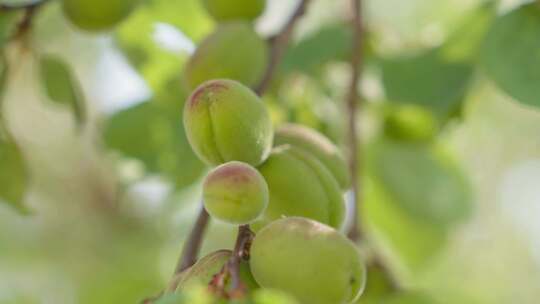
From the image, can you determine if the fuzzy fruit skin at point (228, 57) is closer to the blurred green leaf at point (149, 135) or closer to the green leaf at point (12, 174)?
the green leaf at point (12, 174)

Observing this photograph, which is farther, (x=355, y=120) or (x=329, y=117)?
(x=329, y=117)

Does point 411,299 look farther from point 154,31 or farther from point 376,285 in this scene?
point 154,31

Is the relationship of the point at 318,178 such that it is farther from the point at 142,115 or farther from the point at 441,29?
the point at 441,29

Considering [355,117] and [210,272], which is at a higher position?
[210,272]

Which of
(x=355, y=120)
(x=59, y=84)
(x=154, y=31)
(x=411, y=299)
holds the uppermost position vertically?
(x=59, y=84)

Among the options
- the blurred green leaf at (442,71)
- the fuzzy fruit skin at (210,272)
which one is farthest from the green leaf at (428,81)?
the fuzzy fruit skin at (210,272)

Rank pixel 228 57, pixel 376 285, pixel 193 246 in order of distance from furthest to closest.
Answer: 1. pixel 376 285
2. pixel 228 57
3. pixel 193 246

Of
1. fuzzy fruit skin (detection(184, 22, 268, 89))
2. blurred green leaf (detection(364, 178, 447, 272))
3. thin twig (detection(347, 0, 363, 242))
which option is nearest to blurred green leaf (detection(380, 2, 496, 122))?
thin twig (detection(347, 0, 363, 242))

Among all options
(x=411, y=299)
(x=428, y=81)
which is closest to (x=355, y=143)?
(x=428, y=81)
